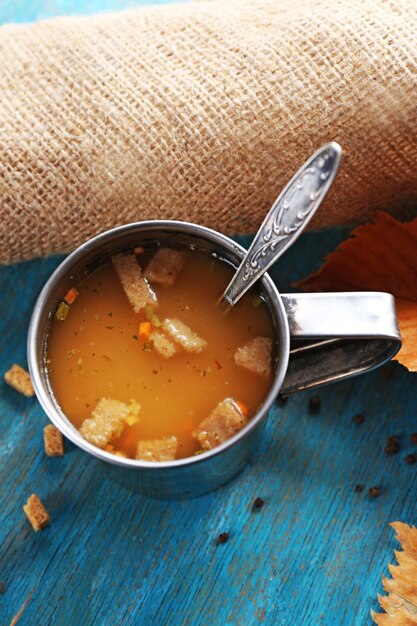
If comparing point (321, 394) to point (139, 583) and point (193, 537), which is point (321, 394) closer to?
point (193, 537)

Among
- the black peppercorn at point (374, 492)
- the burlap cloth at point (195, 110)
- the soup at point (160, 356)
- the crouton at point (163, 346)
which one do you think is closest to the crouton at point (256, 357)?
the soup at point (160, 356)

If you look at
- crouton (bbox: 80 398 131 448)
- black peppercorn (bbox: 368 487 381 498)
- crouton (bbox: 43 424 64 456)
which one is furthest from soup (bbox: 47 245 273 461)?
black peppercorn (bbox: 368 487 381 498)

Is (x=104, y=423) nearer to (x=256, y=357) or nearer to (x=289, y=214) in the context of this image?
(x=256, y=357)

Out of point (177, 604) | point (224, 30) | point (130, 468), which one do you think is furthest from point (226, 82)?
point (177, 604)

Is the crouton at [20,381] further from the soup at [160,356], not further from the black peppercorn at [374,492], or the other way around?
the black peppercorn at [374,492]

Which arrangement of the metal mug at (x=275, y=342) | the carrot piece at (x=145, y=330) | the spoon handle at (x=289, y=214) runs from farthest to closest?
the carrot piece at (x=145, y=330) < the metal mug at (x=275, y=342) < the spoon handle at (x=289, y=214)

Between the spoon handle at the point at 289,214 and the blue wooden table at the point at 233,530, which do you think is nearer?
the spoon handle at the point at 289,214

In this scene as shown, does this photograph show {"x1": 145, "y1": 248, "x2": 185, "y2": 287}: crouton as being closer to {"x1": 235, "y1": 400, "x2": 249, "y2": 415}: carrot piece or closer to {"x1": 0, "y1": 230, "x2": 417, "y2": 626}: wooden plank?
{"x1": 235, "y1": 400, "x2": 249, "y2": 415}: carrot piece
